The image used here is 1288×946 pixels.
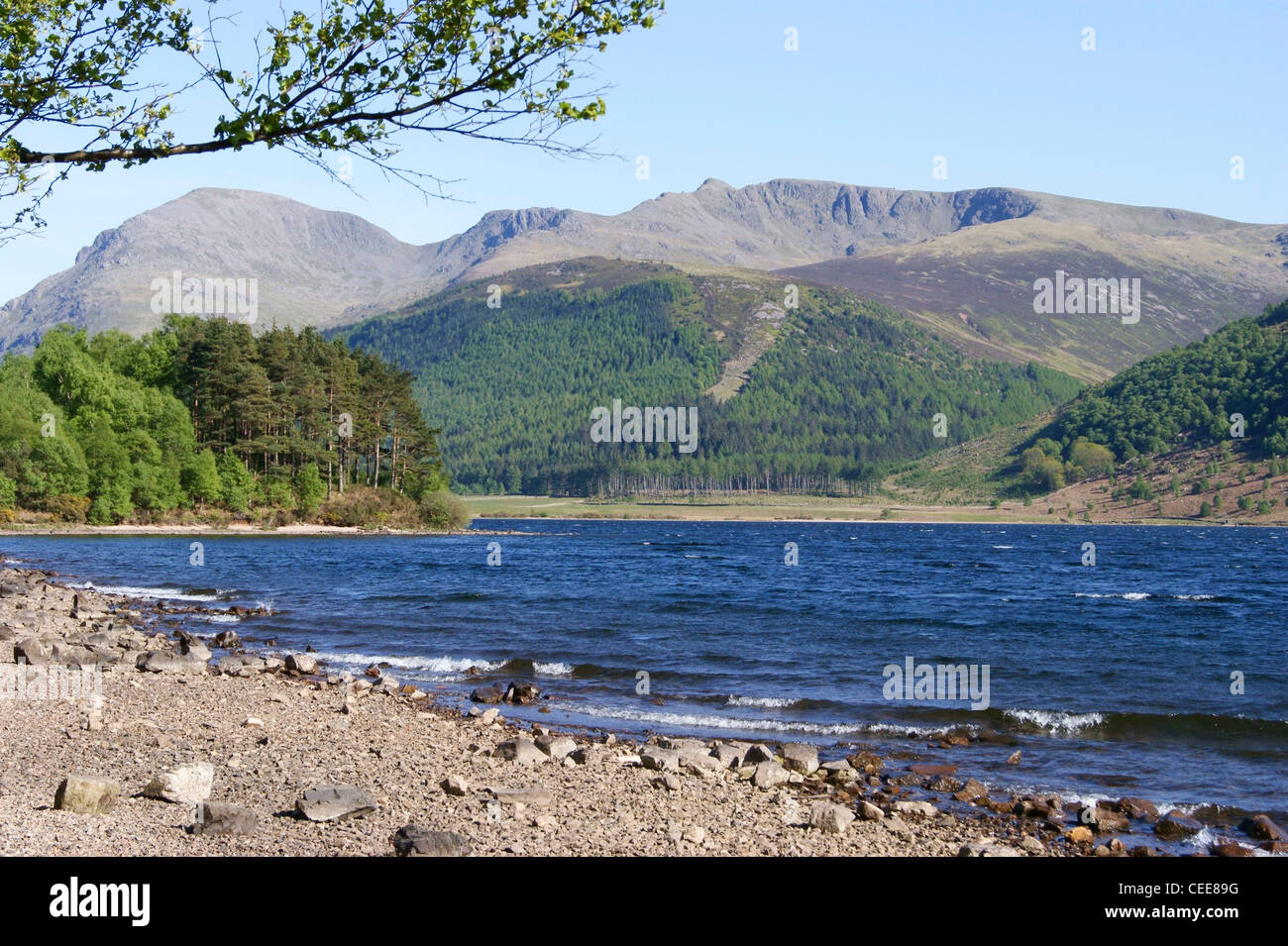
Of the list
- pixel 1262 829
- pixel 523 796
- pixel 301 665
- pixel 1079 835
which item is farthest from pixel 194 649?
pixel 1262 829

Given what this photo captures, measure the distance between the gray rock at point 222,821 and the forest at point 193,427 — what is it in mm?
82390

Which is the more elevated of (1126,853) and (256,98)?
(256,98)

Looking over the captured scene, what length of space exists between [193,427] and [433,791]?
85.7 meters

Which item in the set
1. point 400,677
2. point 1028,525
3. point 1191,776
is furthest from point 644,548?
point 1028,525

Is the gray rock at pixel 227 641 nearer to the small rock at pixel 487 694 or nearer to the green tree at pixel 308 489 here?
the small rock at pixel 487 694

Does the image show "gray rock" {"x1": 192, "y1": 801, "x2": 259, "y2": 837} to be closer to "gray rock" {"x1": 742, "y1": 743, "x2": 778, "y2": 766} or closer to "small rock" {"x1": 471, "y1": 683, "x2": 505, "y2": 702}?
"gray rock" {"x1": 742, "y1": 743, "x2": 778, "y2": 766}

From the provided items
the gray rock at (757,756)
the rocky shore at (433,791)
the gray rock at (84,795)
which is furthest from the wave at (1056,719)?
the gray rock at (84,795)

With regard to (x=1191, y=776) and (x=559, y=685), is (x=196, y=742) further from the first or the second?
(x=1191, y=776)

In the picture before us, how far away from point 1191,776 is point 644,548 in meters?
79.4

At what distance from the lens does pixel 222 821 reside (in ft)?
35.6

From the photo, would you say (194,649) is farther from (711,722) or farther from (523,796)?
(523,796)

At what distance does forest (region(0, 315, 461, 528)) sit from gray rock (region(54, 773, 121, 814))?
81.3 metres

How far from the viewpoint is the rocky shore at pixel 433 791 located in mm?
11039
